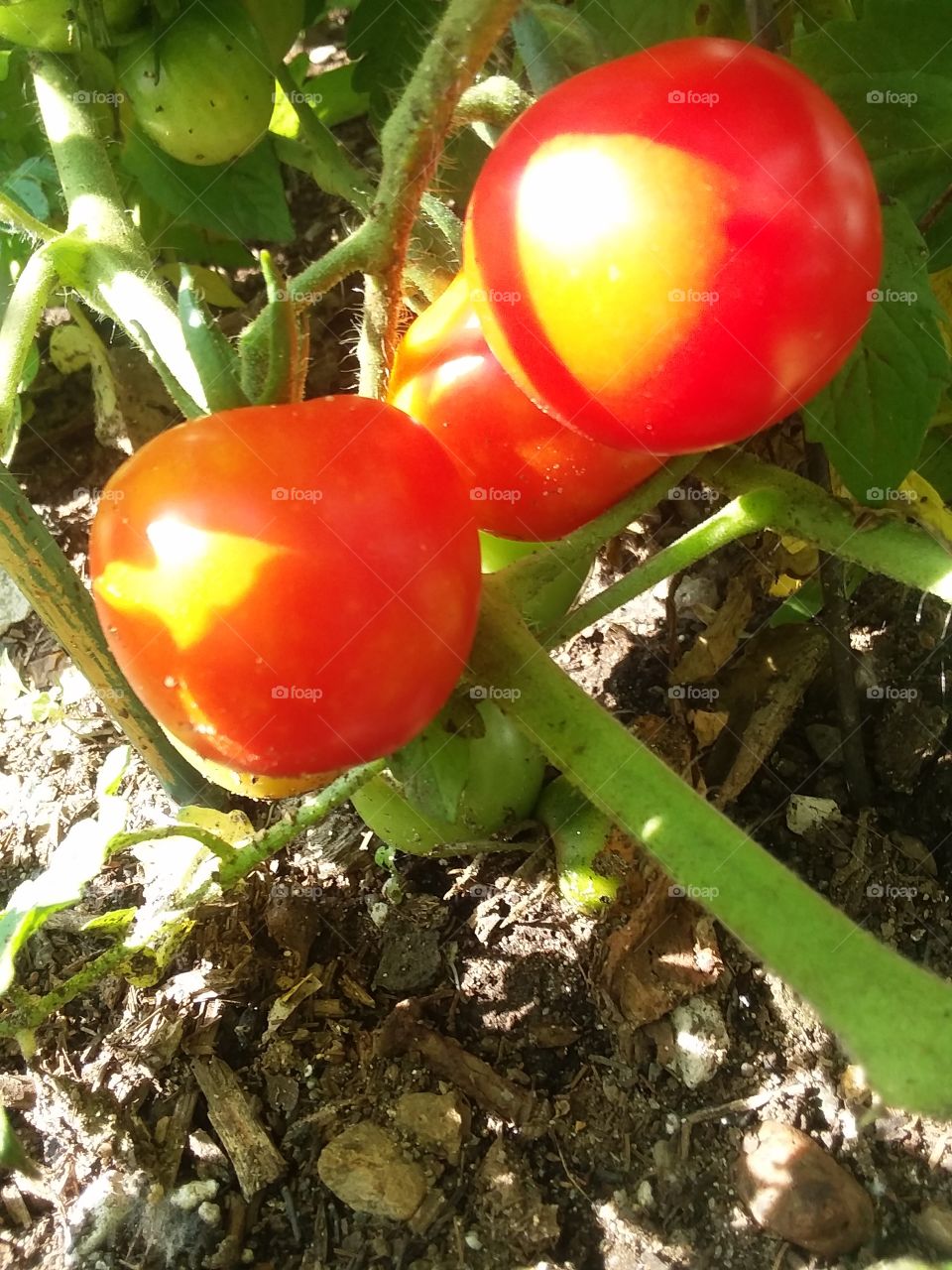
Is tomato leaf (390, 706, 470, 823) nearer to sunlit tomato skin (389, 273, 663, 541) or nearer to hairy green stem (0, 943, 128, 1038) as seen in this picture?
sunlit tomato skin (389, 273, 663, 541)

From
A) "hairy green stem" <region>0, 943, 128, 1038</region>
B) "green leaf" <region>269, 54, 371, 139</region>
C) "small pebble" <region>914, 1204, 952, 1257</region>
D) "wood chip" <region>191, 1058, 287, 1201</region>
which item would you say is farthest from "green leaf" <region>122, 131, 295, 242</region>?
"small pebble" <region>914, 1204, 952, 1257</region>

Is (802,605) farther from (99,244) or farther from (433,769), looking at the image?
(99,244)

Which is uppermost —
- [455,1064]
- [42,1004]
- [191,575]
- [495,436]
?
[191,575]

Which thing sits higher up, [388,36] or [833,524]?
[388,36]

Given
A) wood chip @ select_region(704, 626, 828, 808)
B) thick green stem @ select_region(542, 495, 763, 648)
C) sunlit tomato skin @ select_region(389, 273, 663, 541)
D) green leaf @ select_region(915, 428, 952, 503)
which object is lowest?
wood chip @ select_region(704, 626, 828, 808)

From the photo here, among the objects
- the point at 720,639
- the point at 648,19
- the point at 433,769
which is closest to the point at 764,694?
the point at 720,639

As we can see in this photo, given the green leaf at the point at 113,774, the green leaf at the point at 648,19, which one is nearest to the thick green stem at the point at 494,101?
the green leaf at the point at 648,19
